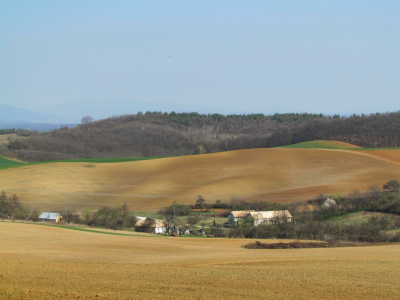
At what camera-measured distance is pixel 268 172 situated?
6994 cm

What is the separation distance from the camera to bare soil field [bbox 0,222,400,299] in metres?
14.5

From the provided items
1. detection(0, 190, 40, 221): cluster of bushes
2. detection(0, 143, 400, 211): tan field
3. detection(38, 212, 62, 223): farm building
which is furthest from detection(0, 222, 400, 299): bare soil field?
detection(0, 143, 400, 211): tan field

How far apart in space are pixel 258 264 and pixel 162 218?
31459 mm

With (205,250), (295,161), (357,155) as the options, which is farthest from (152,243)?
(357,155)

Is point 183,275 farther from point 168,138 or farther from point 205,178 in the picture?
point 168,138

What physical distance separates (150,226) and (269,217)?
43.7ft

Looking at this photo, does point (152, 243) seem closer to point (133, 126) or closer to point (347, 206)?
point (347, 206)

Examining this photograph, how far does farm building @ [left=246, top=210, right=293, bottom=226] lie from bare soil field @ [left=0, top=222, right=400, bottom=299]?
20.0 metres

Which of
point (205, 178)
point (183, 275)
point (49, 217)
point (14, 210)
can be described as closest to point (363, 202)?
point (205, 178)

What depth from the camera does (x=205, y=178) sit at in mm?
69375

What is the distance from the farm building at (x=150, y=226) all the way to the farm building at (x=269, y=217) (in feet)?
31.9

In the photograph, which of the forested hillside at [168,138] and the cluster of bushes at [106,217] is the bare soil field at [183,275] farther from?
the forested hillside at [168,138]

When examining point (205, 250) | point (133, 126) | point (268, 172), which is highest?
point (133, 126)

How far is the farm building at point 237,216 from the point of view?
51.9 m
